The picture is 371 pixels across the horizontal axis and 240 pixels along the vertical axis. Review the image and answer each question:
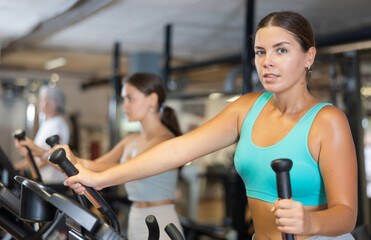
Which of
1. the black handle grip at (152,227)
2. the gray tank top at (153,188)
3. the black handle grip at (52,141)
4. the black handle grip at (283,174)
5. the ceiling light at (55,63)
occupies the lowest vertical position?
the gray tank top at (153,188)

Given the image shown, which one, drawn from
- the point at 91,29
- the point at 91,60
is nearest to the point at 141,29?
the point at 91,29

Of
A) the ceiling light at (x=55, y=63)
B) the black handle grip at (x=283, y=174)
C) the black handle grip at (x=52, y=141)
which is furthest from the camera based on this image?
the ceiling light at (x=55, y=63)

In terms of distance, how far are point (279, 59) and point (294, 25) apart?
12 cm

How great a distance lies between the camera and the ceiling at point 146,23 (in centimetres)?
429

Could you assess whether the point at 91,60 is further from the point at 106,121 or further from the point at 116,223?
the point at 116,223

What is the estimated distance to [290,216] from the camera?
94 centimetres

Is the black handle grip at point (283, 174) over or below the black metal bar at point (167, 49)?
below

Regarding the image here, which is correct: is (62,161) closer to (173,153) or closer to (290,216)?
(173,153)

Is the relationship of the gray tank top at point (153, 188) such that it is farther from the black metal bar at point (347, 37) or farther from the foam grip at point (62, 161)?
the black metal bar at point (347, 37)

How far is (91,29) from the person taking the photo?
5.55m

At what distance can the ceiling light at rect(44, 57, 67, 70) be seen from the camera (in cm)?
862

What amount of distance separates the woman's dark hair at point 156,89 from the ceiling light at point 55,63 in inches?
246

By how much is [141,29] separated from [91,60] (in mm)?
3503

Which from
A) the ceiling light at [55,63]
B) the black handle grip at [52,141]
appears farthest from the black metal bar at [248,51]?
the ceiling light at [55,63]
